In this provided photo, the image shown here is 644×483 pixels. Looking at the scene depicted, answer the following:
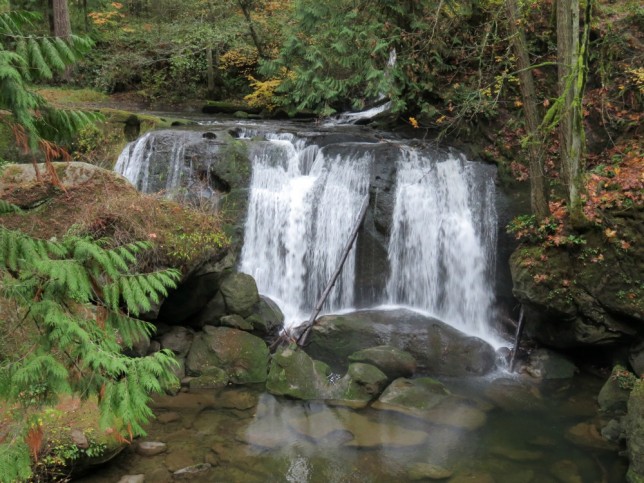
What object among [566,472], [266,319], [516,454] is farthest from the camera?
[266,319]

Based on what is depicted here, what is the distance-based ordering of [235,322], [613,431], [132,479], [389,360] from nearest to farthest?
[132,479] < [613,431] < [389,360] < [235,322]

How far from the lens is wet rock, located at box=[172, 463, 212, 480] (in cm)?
564

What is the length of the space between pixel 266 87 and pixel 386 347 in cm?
1238

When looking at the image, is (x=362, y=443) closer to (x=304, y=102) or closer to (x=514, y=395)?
(x=514, y=395)

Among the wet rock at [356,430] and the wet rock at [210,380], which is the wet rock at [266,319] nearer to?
the wet rock at [210,380]

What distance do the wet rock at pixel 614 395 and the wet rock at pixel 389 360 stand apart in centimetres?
290

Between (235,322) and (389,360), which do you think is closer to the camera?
(389,360)

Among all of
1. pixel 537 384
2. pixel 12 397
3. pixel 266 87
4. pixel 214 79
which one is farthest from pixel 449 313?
pixel 214 79

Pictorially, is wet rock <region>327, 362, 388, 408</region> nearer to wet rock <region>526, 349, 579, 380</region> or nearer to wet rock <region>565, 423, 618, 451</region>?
wet rock <region>565, 423, 618, 451</region>

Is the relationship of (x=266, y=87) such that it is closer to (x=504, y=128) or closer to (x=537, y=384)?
(x=504, y=128)

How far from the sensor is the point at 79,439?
5254 millimetres

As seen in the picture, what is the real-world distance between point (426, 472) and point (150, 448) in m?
3.35

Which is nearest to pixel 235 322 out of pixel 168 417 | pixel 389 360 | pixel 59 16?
pixel 168 417

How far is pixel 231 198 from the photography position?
1138cm
